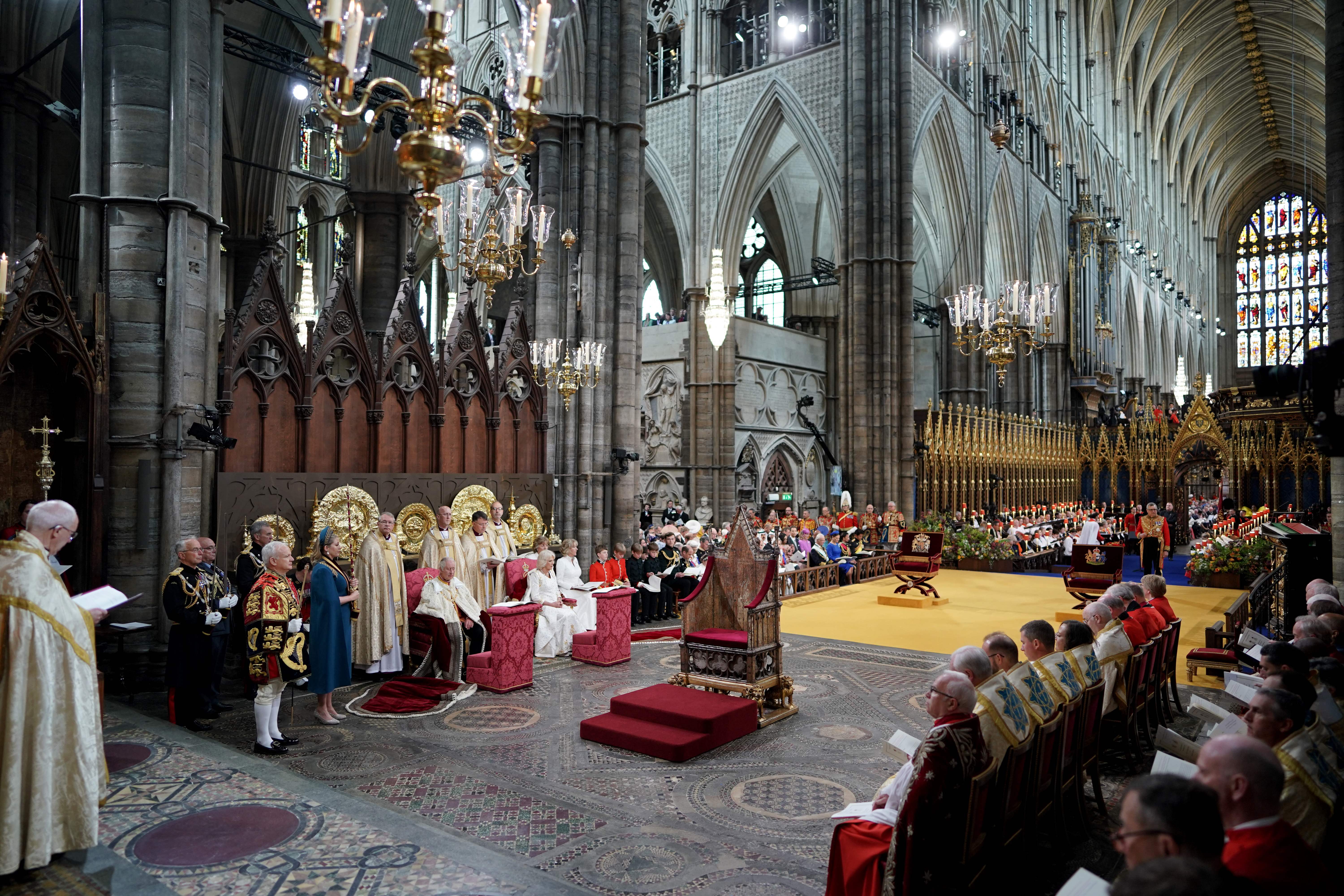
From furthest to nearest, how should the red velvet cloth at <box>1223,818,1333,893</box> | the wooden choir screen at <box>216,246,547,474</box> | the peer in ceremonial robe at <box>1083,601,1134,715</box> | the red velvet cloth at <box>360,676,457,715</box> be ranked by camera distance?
the wooden choir screen at <box>216,246,547,474</box>, the red velvet cloth at <box>360,676,457,715</box>, the peer in ceremonial robe at <box>1083,601,1134,715</box>, the red velvet cloth at <box>1223,818,1333,893</box>

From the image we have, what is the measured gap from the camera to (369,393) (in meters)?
10.6

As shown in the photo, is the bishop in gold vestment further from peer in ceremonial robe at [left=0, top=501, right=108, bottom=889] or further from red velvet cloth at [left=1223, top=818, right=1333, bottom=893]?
red velvet cloth at [left=1223, top=818, right=1333, bottom=893]

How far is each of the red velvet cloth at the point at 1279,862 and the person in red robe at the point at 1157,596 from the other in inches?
192

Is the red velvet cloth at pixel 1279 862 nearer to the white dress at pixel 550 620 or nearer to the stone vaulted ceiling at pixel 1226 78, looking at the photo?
the white dress at pixel 550 620

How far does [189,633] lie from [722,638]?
4241 millimetres

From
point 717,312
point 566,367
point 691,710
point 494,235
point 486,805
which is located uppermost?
point 717,312

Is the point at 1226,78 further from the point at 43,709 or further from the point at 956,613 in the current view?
the point at 43,709

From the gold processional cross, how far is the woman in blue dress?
2637 millimetres

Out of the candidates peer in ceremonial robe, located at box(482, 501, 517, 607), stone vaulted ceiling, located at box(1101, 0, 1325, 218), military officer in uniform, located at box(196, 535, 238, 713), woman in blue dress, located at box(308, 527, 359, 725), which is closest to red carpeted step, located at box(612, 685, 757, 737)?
woman in blue dress, located at box(308, 527, 359, 725)

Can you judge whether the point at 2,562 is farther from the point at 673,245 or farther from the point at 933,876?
the point at 673,245

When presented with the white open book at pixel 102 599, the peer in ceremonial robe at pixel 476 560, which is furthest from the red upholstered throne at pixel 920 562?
the white open book at pixel 102 599

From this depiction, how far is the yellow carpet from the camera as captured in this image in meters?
9.98

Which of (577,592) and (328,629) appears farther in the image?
(577,592)

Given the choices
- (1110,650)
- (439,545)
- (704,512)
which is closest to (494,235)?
(439,545)
